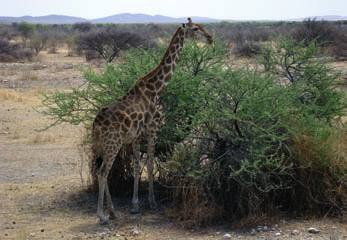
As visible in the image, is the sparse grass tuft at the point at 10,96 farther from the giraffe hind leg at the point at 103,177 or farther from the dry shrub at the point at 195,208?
the dry shrub at the point at 195,208

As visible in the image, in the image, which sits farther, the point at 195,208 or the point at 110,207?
the point at 110,207

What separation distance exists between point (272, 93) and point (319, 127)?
0.91m

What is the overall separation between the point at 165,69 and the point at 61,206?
2.48m

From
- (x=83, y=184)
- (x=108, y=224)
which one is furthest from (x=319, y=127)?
(x=83, y=184)

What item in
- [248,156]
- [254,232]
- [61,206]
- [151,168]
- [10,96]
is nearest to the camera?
[254,232]

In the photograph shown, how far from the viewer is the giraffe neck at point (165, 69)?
8.10 metres

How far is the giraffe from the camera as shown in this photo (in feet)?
24.5

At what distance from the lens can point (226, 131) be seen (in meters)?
7.33

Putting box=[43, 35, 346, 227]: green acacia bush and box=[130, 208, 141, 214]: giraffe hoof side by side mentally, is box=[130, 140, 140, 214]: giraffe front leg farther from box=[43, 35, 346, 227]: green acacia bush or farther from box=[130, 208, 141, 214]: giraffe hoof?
box=[43, 35, 346, 227]: green acacia bush

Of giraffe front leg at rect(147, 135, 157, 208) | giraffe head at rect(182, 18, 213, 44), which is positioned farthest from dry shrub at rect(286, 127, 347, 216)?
giraffe head at rect(182, 18, 213, 44)

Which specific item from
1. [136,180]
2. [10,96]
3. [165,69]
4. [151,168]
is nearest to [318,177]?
[151,168]

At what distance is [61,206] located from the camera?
→ 8523 mm

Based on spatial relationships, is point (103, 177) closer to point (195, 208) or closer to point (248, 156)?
point (195, 208)

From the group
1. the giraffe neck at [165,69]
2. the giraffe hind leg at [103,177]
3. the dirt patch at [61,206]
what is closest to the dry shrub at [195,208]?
the dirt patch at [61,206]
